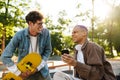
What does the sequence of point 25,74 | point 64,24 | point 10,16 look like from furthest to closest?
point 64,24
point 10,16
point 25,74

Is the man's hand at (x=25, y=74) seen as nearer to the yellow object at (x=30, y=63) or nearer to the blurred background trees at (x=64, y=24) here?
the yellow object at (x=30, y=63)

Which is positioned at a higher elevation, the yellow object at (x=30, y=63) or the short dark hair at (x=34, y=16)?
the short dark hair at (x=34, y=16)

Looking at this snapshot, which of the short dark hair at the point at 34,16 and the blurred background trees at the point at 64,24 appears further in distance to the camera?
the blurred background trees at the point at 64,24

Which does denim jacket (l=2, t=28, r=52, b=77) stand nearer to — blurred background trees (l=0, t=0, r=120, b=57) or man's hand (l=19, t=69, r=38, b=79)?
man's hand (l=19, t=69, r=38, b=79)

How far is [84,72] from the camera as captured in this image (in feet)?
14.0

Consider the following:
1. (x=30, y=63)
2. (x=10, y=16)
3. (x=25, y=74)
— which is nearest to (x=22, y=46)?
(x=30, y=63)

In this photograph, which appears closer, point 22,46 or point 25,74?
point 25,74

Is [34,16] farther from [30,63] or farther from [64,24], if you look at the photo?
[64,24]

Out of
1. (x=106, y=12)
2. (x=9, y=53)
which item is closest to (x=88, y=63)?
(x=9, y=53)

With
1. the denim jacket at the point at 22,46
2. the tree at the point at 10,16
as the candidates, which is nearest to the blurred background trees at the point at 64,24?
the tree at the point at 10,16

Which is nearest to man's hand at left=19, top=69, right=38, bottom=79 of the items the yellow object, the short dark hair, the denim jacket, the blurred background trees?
the yellow object

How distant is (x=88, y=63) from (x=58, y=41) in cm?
4161

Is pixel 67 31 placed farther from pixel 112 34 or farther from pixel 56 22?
pixel 112 34

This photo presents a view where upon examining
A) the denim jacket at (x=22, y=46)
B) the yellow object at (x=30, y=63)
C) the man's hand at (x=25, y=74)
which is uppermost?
the denim jacket at (x=22, y=46)
